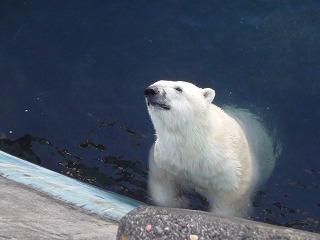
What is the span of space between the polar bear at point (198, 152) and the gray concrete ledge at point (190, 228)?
1.52m

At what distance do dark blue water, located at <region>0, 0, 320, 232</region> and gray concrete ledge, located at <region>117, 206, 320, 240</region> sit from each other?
2.62 meters

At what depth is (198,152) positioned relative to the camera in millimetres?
4812

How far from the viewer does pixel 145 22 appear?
6910mm

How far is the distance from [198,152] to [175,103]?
0.50 metres

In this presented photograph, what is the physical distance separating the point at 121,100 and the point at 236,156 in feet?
5.77

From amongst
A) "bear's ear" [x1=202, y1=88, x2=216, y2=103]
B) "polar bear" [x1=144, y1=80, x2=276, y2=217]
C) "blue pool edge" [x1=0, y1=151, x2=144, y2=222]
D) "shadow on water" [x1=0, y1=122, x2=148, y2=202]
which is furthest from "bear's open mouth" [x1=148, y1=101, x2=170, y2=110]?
"shadow on water" [x1=0, y1=122, x2=148, y2=202]

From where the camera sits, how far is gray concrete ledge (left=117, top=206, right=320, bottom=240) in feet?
9.20

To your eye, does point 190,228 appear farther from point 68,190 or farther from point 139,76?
point 139,76

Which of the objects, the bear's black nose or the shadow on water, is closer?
the bear's black nose

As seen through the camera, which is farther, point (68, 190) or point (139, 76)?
point (139, 76)

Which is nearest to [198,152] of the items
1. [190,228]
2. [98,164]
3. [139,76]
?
[98,164]

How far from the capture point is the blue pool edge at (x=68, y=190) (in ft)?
14.5

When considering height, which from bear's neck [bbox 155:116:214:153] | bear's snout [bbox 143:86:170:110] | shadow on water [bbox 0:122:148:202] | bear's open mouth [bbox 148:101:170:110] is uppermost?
bear's snout [bbox 143:86:170:110]

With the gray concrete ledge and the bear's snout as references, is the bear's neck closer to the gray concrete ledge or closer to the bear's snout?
the bear's snout
